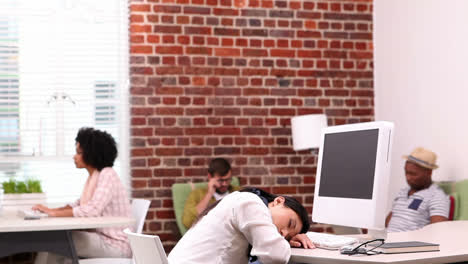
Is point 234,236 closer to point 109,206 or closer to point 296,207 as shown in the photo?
point 296,207

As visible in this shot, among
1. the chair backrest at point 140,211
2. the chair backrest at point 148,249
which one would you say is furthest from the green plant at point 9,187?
the chair backrest at point 148,249

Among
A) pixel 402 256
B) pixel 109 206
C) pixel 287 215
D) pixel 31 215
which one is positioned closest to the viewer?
pixel 402 256

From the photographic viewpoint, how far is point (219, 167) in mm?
5176

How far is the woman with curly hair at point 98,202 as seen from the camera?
4168mm

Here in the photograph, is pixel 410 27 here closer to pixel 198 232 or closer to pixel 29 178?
pixel 29 178

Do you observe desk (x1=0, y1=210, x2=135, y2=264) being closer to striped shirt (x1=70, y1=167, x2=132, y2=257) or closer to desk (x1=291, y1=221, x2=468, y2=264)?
striped shirt (x1=70, y1=167, x2=132, y2=257)

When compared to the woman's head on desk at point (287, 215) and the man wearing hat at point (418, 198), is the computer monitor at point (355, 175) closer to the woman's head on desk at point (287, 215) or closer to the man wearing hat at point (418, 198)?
the woman's head on desk at point (287, 215)

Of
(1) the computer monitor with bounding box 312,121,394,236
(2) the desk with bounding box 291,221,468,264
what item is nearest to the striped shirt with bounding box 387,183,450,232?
(2) the desk with bounding box 291,221,468,264

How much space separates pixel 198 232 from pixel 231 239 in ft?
0.42

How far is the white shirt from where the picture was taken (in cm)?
226

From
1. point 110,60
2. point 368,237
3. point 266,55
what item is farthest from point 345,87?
point 368,237

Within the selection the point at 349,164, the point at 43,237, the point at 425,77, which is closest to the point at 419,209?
the point at 425,77

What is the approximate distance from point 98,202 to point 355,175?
83.4 inches

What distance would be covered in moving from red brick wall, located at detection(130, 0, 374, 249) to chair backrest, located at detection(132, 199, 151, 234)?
0.97 meters
